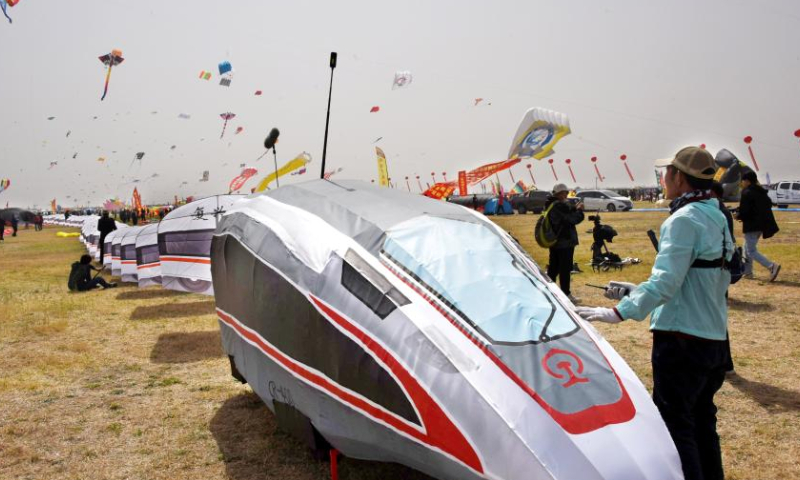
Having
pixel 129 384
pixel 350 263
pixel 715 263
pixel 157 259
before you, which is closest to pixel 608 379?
pixel 715 263

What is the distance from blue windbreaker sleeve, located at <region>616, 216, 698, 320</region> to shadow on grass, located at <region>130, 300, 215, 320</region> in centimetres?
916

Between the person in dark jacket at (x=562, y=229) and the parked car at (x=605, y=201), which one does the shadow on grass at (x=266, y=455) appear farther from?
the parked car at (x=605, y=201)

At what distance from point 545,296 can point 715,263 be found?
0.95 meters

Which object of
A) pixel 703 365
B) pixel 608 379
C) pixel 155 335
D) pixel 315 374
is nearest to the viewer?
pixel 608 379

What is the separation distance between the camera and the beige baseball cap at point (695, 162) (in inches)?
125

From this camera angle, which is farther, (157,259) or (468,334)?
(157,259)

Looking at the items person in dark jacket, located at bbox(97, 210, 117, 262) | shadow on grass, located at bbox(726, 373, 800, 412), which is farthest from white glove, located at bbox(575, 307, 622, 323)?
person in dark jacket, located at bbox(97, 210, 117, 262)

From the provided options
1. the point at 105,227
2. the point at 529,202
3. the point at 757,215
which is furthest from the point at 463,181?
the point at 757,215

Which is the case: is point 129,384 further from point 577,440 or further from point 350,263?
point 577,440

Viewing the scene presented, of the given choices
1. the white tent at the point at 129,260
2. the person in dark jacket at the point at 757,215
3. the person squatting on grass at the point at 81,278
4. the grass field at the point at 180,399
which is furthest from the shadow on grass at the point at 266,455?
the person squatting on grass at the point at 81,278

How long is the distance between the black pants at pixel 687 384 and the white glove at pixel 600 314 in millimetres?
305

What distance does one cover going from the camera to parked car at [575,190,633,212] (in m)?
39.8

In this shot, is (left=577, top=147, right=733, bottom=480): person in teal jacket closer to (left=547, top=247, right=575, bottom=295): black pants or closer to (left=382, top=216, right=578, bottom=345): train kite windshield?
(left=382, top=216, right=578, bottom=345): train kite windshield

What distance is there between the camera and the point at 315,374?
11.0 ft
